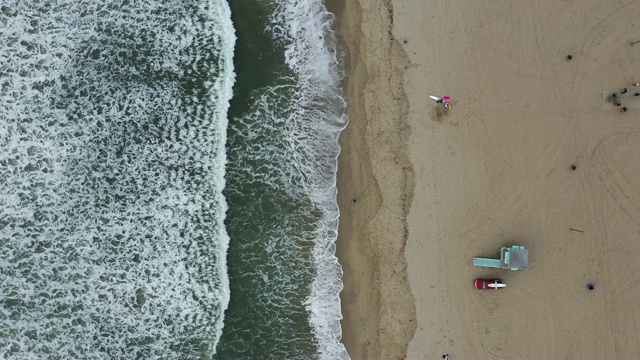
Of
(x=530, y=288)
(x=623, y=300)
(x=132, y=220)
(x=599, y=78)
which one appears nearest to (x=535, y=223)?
(x=530, y=288)

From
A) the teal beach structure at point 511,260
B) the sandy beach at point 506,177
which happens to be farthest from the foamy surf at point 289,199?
the teal beach structure at point 511,260

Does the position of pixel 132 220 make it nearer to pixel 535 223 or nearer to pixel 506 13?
pixel 535 223

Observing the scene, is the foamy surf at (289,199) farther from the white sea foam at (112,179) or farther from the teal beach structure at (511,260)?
the teal beach structure at (511,260)

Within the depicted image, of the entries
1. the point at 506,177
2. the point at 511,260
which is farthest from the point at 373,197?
the point at 511,260

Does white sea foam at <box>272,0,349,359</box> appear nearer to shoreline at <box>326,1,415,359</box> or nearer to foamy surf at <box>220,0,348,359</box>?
foamy surf at <box>220,0,348,359</box>

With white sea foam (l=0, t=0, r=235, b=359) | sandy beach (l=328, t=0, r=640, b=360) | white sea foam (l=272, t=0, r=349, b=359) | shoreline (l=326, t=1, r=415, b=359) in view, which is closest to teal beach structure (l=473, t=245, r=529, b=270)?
sandy beach (l=328, t=0, r=640, b=360)

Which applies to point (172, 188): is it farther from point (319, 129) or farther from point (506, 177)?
point (506, 177)
